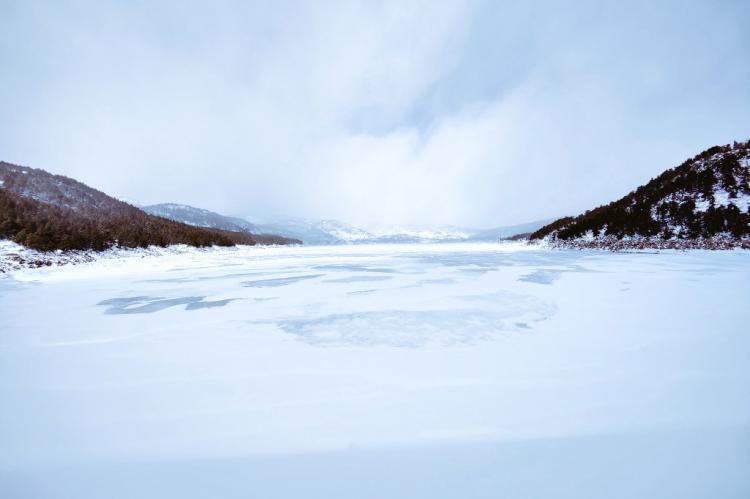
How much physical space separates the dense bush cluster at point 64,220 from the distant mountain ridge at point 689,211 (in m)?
34.8

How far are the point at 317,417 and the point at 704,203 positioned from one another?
33.1 m

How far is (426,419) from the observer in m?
2.55

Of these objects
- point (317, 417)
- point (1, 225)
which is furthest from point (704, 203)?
point (1, 225)

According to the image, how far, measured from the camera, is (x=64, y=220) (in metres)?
21.4

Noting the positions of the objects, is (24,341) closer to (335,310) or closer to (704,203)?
(335,310)

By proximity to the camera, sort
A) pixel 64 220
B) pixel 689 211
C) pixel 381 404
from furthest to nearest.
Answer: pixel 689 211
pixel 64 220
pixel 381 404

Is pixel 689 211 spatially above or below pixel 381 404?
above

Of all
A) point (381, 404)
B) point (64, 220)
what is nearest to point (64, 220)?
point (64, 220)

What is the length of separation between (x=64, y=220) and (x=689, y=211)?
42.2 m

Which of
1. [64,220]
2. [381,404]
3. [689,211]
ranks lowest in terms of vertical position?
[381,404]

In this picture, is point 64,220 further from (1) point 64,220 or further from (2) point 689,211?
(2) point 689,211

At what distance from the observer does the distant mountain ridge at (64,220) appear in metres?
17.1

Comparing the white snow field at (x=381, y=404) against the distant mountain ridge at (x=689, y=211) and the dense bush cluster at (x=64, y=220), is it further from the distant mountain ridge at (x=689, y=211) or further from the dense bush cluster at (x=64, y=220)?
the distant mountain ridge at (x=689, y=211)

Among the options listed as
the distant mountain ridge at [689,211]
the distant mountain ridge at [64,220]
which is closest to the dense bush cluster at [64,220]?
the distant mountain ridge at [64,220]
